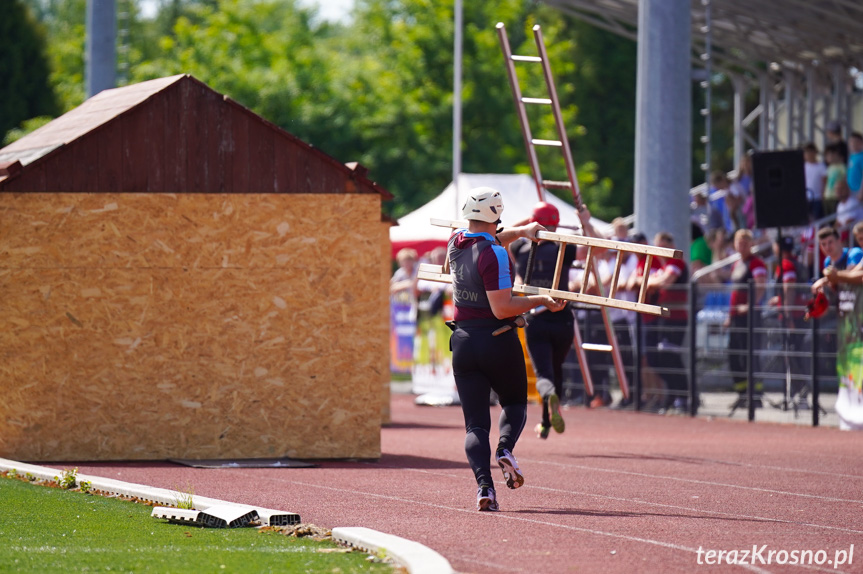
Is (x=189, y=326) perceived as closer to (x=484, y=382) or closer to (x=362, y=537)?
(x=484, y=382)

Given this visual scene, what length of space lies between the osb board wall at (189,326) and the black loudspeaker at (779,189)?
8709 millimetres

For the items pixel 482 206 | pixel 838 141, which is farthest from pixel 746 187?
pixel 482 206

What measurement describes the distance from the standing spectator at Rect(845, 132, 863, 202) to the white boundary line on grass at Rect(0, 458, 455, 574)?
1388 centimetres

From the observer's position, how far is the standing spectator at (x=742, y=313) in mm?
18547

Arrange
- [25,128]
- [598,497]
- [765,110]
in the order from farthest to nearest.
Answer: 1. [25,128]
2. [765,110]
3. [598,497]

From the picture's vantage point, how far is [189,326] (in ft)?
41.3

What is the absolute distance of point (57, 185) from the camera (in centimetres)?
1241

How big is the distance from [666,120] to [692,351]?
15.6ft

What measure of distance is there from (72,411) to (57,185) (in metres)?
1.94

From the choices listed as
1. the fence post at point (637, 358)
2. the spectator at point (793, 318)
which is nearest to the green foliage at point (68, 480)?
the spectator at point (793, 318)

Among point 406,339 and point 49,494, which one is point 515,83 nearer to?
point 49,494

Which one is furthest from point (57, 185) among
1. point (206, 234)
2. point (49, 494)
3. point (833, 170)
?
point (833, 170)

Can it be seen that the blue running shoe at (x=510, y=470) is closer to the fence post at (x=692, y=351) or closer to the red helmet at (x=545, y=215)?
the red helmet at (x=545, y=215)

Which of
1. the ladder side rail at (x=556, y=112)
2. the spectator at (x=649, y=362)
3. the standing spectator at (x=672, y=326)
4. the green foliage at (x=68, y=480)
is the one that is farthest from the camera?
the spectator at (x=649, y=362)
